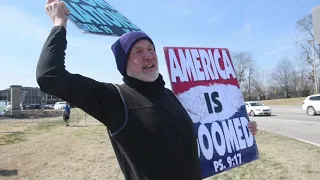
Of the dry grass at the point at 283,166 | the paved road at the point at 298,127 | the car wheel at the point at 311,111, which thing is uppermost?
the car wheel at the point at 311,111

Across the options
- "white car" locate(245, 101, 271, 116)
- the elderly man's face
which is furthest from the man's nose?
"white car" locate(245, 101, 271, 116)

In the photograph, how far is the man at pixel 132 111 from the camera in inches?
73.7

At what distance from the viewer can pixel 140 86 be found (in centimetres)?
214

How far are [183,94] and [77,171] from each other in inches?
209

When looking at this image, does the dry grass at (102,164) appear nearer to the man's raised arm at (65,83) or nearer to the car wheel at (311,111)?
the man's raised arm at (65,83)

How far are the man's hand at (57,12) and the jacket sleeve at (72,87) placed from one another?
0.22 ft

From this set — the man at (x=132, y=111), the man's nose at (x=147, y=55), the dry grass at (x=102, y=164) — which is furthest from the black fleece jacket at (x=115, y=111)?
the dry grass at (x=102, y=164)

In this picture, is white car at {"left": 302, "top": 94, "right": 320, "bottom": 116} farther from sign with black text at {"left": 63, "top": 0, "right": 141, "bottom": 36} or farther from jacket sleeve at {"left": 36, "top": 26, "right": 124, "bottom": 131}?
jacket sleeve at {"left": 36, "top": 26, "right": 124, "bottom": 131}

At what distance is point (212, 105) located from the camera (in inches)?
128

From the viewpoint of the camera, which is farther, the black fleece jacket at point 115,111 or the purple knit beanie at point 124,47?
the purple knit beanie at point 124,47

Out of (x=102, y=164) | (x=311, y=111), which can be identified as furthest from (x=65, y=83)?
(x=311, y=111)

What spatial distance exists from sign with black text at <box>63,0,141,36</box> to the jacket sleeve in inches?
12.0

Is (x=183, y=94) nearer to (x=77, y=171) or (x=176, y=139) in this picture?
(x=176, y=139)

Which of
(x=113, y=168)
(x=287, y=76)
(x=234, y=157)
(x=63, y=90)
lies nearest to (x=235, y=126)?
(x=234, y=157)
